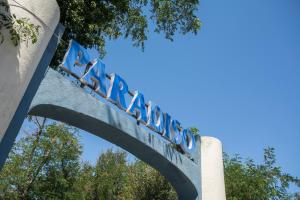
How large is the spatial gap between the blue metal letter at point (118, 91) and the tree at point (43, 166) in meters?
9.50

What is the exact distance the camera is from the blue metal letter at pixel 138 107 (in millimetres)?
10234

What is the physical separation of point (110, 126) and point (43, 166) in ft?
Result: 34.0

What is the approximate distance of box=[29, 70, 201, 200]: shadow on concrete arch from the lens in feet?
25.3

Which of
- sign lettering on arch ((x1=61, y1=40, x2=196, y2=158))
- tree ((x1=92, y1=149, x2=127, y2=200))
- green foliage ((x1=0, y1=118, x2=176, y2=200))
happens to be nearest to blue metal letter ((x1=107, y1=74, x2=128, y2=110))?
sign lettering on arch ((x1=61, y1=40, x2=196, y2=158))

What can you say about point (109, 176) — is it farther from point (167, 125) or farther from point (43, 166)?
point (167, 125)

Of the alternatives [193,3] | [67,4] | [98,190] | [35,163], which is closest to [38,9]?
[67,4]

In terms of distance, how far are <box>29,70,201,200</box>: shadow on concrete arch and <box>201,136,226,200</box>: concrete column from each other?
28 centimetres

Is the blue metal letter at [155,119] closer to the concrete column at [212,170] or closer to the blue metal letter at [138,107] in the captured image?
the blue metal letter at [138,107]

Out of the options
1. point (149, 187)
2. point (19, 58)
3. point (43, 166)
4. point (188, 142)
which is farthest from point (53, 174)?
point (19, 58)

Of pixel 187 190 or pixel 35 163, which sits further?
pixel 35 163

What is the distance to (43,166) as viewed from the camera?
17984mm

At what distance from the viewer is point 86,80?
28.8ft

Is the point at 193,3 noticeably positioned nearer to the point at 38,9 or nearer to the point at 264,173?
the point at 38,9

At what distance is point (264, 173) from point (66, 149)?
41.8 feet
